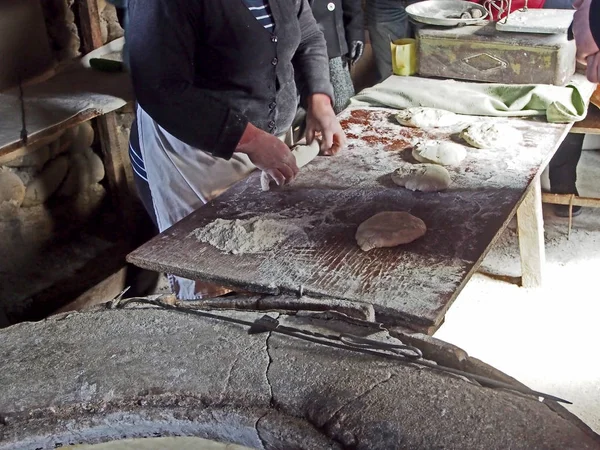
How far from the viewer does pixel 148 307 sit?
1.68 m

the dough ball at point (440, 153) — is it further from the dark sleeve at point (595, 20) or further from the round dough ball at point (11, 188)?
the round dough ball at point (11, 188)

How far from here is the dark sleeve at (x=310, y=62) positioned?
245 cm

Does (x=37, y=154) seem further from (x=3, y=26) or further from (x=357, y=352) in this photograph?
(x=357, y=352)

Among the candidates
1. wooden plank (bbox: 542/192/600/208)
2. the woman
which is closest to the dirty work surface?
the woman

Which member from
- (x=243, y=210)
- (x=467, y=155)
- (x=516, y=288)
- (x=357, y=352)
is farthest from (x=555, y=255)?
(x=357, y=352)

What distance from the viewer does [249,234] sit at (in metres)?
1.90

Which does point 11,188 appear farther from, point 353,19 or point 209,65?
point 353,19

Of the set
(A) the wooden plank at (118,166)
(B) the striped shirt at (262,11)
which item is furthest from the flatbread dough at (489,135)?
(A) the wooden plank at (118,166)

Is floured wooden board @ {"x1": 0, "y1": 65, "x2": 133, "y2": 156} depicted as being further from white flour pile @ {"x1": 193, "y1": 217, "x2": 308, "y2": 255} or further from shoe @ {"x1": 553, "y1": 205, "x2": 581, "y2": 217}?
shoe @ {"x1": 553, "y1": 205, "x2": 581, "y2": 217}

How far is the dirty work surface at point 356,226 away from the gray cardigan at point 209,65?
25cm

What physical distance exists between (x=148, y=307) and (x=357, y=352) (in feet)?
1.74

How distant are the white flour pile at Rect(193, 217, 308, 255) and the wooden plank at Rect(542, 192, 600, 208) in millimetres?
2010

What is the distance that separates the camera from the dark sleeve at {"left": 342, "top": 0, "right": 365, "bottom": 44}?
3.94 meters

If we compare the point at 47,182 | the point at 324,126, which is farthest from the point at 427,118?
the point at 47,182
